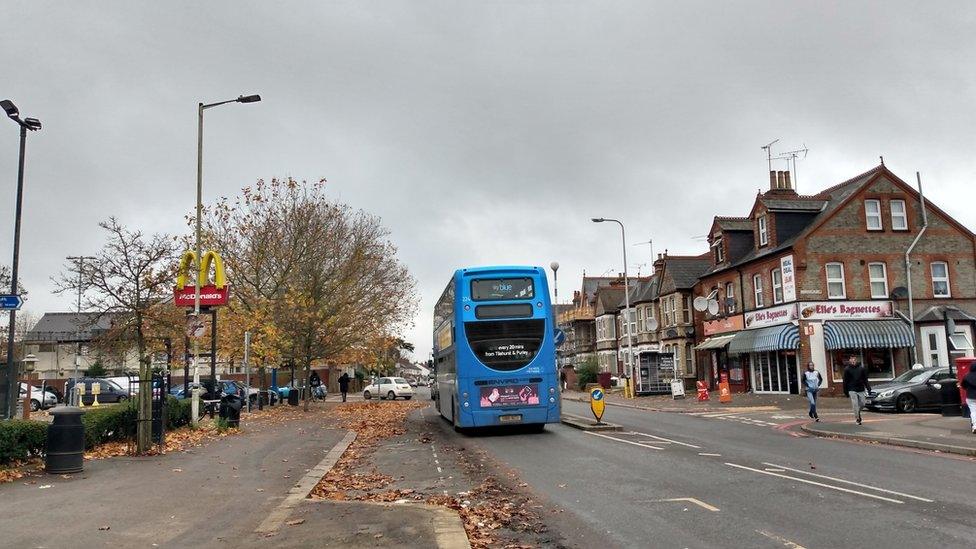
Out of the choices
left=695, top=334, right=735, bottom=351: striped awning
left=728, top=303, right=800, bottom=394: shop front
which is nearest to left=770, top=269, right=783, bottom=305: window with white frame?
left=728, top=303, right=800, bottom=394: shop front

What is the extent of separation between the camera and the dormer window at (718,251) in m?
42.5

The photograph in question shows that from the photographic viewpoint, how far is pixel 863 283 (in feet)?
111

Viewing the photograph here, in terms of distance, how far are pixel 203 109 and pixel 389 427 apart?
36.1ft

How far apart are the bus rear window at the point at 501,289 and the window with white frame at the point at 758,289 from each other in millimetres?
22697

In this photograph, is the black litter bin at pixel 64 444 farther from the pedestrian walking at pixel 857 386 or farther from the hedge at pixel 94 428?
the pedestrian walking at pixel 857 386

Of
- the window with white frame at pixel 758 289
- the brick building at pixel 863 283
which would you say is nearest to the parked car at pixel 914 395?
the brick building at pixel 863 283

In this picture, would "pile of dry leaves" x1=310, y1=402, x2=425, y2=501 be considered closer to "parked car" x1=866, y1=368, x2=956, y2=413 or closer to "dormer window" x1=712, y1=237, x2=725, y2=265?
"parked car" x1=866, y1=368, x2=956, y2=413

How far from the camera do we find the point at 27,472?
11047 millimetres

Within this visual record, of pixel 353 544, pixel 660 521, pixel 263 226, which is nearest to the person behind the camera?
pixel 353 544

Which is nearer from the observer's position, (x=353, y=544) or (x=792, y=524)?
(x=353, y=544)

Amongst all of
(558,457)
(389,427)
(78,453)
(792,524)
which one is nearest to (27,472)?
(78,453)

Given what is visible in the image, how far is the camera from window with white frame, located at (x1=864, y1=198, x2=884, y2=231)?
3419cm

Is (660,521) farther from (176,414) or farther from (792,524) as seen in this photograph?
(176,414)

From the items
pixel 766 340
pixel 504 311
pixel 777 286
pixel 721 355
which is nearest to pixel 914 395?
pixel 766 340
